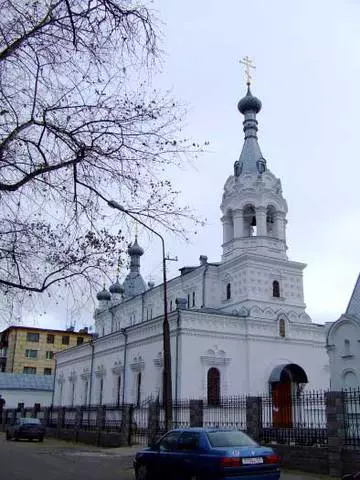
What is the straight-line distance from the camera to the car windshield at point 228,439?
10625 millimetres

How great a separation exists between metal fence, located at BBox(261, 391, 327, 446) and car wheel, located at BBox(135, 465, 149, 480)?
5.70 metres

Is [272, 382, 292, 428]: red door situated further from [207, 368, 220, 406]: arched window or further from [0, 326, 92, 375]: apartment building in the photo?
[0, 326, 92, 375]: apartment building

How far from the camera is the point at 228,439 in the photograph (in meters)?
10.8

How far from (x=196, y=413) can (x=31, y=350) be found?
189 ft

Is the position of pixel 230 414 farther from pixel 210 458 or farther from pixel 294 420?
pixel 210 458

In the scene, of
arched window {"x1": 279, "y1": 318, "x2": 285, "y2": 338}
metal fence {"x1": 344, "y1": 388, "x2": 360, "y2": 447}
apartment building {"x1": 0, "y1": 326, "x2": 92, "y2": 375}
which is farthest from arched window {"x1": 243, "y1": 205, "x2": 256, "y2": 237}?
apartment building {"x1": 0, "y1": 326, "x2": 92, "y2": 375}

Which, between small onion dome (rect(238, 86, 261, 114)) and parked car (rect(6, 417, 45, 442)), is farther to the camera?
small onion dome (rect(238, 86, 261, 114))

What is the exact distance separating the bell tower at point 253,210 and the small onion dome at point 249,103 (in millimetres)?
99

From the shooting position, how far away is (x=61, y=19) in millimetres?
8773

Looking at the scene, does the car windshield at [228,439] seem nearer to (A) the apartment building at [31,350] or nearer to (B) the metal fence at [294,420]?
(B) the metal fence at [294,420]

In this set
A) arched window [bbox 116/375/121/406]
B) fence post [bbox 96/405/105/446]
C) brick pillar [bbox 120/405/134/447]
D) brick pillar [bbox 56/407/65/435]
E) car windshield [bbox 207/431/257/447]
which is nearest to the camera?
car windshield [bbox 207/431/257/447]

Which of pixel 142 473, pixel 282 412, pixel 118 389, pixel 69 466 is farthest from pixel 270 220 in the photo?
pixel 142 473

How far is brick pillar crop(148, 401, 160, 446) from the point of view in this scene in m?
23.5

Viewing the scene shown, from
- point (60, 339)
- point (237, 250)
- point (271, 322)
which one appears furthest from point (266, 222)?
point (60, 339)
